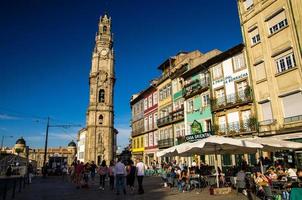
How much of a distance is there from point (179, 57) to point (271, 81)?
17.5 m

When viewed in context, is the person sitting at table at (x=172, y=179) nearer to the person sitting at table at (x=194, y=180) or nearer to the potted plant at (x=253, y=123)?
the person sitting at table at (x=194, y=180)

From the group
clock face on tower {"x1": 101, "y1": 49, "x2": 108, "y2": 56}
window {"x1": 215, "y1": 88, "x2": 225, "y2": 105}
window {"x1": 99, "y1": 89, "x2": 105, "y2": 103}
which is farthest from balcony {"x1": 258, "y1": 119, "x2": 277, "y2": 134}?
clock face on tower {"x1": 101, "y1": 49, "x2": 108, "y2": 56}

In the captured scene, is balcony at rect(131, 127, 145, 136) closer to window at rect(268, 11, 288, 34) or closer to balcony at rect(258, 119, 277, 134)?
balcony at rect(258, 119, 277, 134)

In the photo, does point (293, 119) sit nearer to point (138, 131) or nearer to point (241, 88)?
point (241, 88)

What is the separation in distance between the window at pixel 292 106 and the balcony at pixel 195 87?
9.64 metres

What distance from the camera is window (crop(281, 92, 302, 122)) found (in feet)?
62.3

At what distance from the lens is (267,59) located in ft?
71.3

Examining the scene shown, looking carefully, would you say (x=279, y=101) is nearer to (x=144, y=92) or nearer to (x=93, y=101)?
(x=144, y=92)

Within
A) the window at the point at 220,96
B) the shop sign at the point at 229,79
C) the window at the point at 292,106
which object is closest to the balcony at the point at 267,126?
the window at the point at 292,106

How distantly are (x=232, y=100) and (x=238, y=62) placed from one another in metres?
3.53

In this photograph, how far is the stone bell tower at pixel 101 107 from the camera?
6162 cm

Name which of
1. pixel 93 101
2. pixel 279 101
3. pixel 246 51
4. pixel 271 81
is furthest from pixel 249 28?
pixel 93 101

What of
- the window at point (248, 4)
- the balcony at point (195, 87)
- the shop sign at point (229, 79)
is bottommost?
the shop sign at point (229, 79)

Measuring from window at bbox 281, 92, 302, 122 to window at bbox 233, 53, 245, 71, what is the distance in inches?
225
